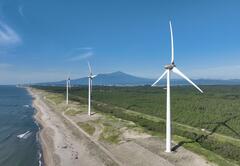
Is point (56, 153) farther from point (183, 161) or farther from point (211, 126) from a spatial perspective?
point (211, 126)

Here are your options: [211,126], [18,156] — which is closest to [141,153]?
[18,156]

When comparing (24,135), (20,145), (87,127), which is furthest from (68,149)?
(24,135)

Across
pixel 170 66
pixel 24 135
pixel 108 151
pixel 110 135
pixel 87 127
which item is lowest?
pixel 24 135

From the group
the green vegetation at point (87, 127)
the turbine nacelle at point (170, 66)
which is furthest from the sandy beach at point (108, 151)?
the turbine nacelle at point (170, 66)

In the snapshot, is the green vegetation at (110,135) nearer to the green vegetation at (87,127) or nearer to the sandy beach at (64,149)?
the green vegetation at (87,127)

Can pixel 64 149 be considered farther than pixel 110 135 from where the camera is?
No

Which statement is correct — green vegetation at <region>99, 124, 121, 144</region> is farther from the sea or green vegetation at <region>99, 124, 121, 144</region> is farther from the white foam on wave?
the white foam on wave

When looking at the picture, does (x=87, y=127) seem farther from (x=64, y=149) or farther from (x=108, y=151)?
(x=108, y=151)

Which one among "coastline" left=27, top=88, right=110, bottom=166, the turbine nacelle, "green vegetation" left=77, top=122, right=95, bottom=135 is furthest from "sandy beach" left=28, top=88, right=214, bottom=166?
the turbine nacelle
